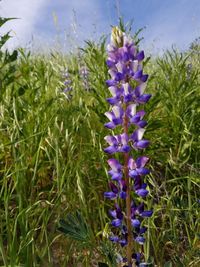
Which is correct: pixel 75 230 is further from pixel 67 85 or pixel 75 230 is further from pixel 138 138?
pixel 67 85

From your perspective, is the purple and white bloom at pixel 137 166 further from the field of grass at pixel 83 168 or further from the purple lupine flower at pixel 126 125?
the field of grass at pixel 83 168

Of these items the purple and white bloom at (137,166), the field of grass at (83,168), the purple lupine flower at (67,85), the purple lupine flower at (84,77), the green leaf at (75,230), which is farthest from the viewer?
the purple lupine flower at (84,77)

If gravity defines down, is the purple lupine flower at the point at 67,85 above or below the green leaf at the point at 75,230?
above

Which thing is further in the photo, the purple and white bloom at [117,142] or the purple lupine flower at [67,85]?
the purple lupine flower at [67,85]

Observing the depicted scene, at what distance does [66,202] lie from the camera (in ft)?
8.51

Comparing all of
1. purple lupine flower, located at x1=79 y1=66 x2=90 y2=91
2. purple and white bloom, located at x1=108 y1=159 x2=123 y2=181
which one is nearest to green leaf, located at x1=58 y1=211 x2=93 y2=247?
purple and white bloom, located at x1=108 y1=159 x2=123 y2=181

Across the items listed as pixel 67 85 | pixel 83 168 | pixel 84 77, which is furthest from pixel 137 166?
pixel 84 77

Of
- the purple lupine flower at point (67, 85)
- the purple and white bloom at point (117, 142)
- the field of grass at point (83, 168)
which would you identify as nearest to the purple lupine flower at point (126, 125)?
the purple and white bloom at point (117, 142)

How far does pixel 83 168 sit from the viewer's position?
110 inches

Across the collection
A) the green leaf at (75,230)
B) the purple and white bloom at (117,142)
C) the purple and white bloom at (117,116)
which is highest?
the purple and white bloom at (117,116)

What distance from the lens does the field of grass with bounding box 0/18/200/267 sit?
92.6 inches

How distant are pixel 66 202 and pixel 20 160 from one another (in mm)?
415

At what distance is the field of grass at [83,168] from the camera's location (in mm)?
2352

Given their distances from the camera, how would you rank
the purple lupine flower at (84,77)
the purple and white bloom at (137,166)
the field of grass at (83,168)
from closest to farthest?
the purple and white bloom at (137,166) < the field of grass at (83,168) < the purple lupine flower at (84,77)
